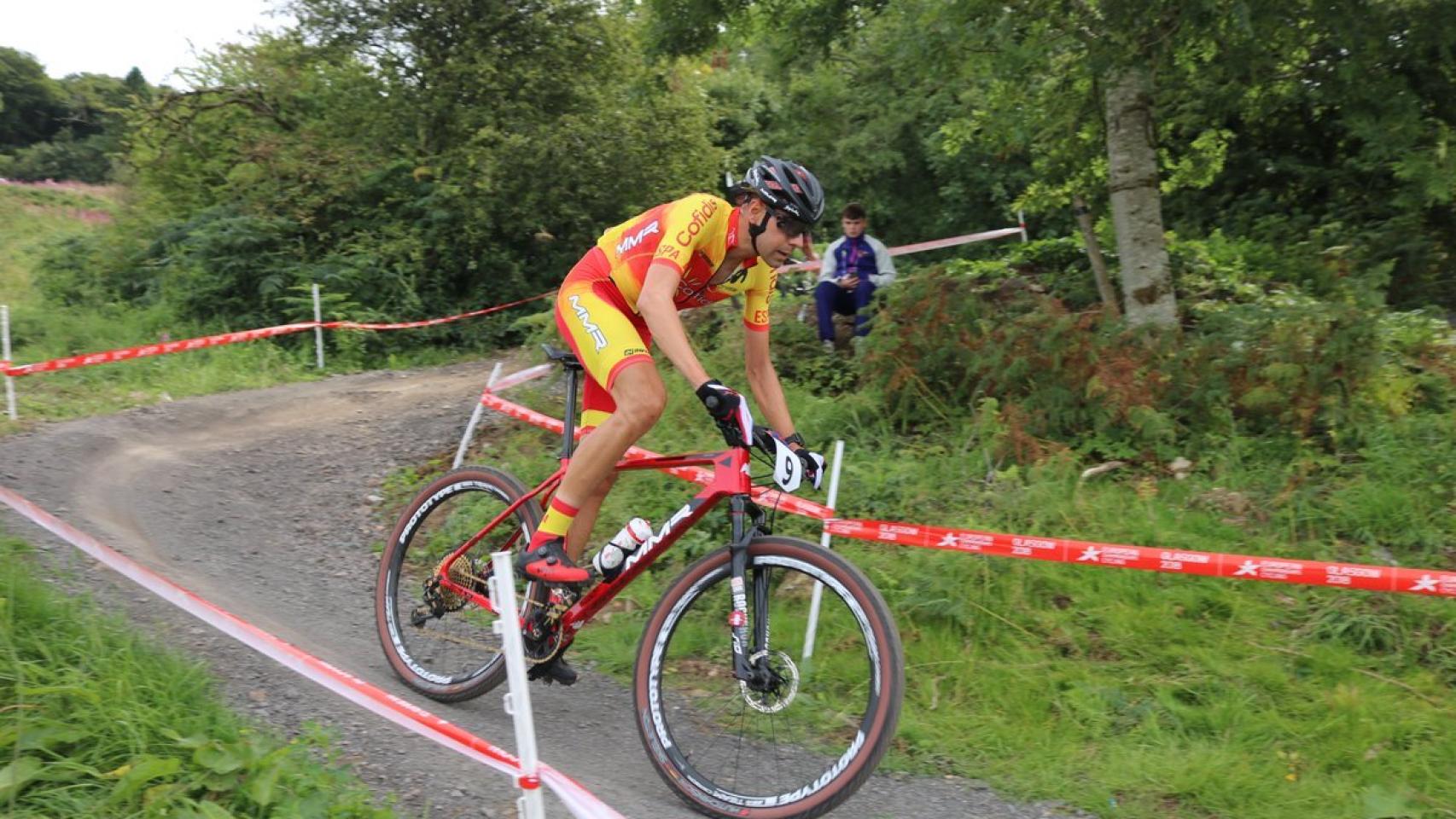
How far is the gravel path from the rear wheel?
141mm

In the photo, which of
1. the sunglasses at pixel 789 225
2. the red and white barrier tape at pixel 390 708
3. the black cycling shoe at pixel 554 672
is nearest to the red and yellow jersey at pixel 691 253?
the sunglasses at pixel 789 225

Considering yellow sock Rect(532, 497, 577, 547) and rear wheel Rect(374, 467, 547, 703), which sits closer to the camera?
yellow sock Rect(532, 497, 577, 547)

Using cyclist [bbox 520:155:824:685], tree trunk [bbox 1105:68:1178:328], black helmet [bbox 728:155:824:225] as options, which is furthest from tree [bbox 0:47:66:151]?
black helmet [bbox 728:155:824:225]

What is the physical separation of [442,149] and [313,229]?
2639mm

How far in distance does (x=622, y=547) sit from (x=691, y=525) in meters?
0.28

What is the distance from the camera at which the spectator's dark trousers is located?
29.9 ft

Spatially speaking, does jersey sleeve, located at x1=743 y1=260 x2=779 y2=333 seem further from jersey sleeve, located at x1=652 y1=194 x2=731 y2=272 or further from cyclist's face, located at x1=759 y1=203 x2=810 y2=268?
jersey sleeve, located at x1=652 y1=194 x2=731 y2=272

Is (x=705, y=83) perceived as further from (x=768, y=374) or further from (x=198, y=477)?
(x=768, y=374)

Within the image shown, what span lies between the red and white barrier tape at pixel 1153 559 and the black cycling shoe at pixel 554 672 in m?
0.92

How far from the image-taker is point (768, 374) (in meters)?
4.32

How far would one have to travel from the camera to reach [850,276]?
360 inches

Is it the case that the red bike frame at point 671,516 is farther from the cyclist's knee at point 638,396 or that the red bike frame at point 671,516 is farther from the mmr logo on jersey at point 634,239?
the mmr logo on jersey at point 634,239

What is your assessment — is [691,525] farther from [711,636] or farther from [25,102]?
[25,102]

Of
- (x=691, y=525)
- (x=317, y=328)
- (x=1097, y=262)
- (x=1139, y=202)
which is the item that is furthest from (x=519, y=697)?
(x=317, y=328)
